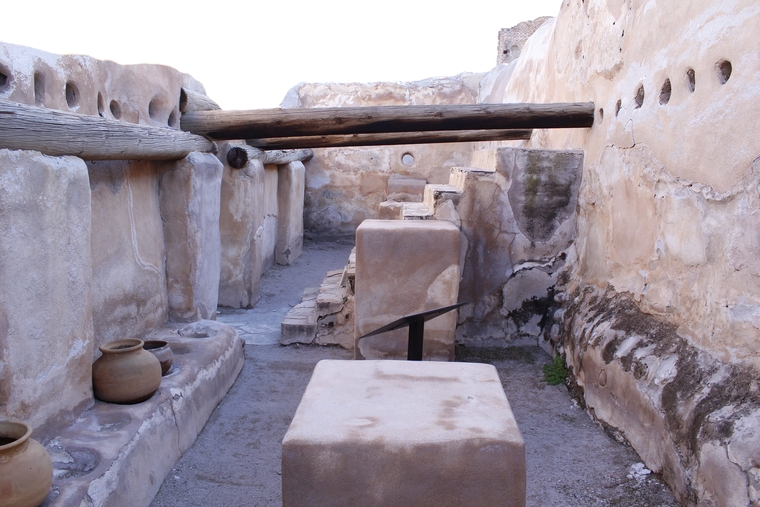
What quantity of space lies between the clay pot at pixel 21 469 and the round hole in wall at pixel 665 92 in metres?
3.51

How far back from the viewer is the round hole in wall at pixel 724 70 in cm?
279

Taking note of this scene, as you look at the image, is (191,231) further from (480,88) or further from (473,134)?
(480,88)

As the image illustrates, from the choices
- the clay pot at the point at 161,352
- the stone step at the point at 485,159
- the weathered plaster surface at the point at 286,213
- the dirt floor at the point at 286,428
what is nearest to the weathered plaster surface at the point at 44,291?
the clay pot at the point at 161,352

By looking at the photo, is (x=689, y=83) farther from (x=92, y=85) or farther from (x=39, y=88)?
(x=39, y=88)

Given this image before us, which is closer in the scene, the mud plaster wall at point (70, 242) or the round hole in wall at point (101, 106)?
the mud plaster wall at point (70, 242)

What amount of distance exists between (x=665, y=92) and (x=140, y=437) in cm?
338

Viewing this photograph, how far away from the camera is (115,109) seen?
3754mm

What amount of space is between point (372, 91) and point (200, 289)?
6.47 meters

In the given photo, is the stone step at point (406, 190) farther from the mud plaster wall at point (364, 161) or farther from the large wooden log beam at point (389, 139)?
the large wooden log beam at point (389, 139)

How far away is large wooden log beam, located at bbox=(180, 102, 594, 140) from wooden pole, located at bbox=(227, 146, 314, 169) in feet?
4.25

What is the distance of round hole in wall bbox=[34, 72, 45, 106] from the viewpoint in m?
3.12

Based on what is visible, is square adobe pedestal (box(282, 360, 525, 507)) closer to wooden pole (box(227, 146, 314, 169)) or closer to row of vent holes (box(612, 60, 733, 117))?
row of vent holes (box(612, 60, 733, 117))

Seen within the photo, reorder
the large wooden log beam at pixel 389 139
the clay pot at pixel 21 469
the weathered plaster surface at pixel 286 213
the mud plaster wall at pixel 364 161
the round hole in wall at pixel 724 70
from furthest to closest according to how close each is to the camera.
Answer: the mud plaster wall at pixel 364 161
the weathered plaster surface at pixel 286 213
the large wooden log beam at pixel 389 139
the round hole in wall at pixel 724 70
the clay pot at pixel 21 469

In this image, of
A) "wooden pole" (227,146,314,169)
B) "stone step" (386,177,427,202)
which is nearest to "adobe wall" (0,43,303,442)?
"wooden pole" (227,146,314,169)
